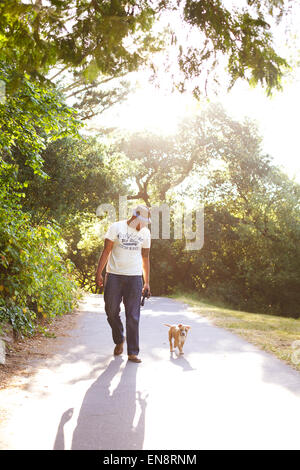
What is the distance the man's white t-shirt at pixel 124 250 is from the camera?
6230mm

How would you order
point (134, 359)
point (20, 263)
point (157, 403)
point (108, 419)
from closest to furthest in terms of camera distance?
point (108, 419), point (157, 403), point (134, 359), point (20, 263)

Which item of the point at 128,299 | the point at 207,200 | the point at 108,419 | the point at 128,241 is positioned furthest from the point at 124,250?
the point at 207,200

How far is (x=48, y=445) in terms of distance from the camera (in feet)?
10.8

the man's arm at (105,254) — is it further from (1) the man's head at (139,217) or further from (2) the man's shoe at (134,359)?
(2) the man's shoe at (134,359)

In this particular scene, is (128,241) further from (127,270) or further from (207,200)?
(207,200)

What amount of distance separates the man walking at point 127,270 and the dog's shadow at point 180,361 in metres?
0.54

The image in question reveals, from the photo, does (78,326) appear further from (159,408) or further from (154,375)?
(159,408)

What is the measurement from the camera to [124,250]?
6.24 m

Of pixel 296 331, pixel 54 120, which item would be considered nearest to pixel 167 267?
pixel 296 331

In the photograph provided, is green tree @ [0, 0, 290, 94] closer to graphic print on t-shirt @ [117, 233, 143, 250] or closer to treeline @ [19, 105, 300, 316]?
graphic print on t-shirt @ [117, 233, 143, 250]

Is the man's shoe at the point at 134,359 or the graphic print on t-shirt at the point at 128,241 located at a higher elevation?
the graphic print on t-shirt at the point at 128,241

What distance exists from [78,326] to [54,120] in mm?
4680

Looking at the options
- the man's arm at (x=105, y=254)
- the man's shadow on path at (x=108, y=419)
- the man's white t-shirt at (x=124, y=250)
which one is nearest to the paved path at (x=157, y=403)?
the man's shadow on path at (x=108, y=419)

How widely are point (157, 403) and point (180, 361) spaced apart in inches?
80.2
